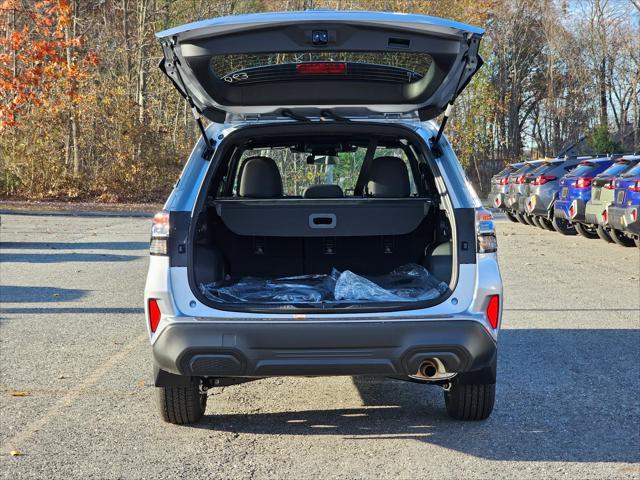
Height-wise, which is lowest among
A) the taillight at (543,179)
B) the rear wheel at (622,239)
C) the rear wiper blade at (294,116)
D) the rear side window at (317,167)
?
the rear wheel at (622,239)

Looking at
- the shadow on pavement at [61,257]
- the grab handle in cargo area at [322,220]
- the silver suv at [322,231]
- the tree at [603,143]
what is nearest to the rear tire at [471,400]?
the silver suv at [322,231]

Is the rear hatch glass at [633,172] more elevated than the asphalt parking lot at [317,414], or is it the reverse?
the rear hatch glass at [633,172]

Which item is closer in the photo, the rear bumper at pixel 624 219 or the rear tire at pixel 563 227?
the rear bumper at pixel 624 219

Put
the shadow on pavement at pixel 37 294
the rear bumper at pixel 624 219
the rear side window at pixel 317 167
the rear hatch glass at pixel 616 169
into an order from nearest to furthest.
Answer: the rear side window at pixel 317 167 < the shadow on pavement at pixel 37 294 < the rear bumper at pixel 624 219 < the rear hatch glass at pixel 616 169

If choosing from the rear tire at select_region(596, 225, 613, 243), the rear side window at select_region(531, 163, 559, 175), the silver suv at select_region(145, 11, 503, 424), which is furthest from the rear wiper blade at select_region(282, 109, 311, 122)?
the rear side window at select_region(531, 163, 559, 175)

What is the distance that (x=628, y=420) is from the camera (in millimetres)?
5434

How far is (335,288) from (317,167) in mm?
1916

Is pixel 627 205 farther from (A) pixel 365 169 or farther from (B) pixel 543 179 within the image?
(A) pixel 365 169

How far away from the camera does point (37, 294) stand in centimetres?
1055

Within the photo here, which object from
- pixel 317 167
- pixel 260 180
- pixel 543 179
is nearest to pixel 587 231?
pixel 543 179

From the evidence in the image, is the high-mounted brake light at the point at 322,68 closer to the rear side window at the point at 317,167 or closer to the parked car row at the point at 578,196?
the rear side window at the point at 317,167

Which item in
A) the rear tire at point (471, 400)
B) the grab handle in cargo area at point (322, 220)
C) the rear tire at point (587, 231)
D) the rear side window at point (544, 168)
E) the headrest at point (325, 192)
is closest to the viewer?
the rear tire at point (471, 400)

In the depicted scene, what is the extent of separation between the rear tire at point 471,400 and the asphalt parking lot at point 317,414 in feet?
0.30

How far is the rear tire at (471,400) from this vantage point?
17.3 ft
